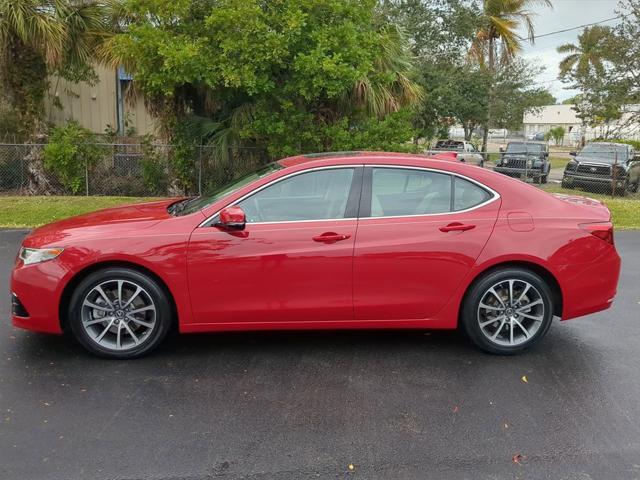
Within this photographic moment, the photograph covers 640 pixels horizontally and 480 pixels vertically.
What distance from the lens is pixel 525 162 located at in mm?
18141

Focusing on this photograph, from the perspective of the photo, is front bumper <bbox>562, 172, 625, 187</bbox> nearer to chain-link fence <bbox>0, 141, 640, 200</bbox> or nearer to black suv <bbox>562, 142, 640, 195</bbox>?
black suv <bbox>562, 142, 640, 195</bbox>

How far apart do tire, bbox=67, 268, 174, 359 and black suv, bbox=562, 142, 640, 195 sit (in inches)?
587

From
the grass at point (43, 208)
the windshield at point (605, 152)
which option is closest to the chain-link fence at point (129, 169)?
the grass at point (43, 208)

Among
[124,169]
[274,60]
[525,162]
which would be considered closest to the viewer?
[274,60]

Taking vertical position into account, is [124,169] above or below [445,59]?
below

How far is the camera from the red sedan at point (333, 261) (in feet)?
13.6

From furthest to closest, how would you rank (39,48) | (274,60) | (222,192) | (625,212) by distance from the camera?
1. (625,212)
2. (39,48)
3. (274,60)
4. (222,192)

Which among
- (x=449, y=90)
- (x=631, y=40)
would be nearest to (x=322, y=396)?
(x=449, y=90)

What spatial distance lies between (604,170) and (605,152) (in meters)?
1.30

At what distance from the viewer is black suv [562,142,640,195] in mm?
16078

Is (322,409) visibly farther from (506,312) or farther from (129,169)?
(129,169)

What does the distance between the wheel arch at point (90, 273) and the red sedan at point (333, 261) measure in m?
0.01

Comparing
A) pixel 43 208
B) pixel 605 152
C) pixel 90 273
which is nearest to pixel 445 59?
pixel 605 152

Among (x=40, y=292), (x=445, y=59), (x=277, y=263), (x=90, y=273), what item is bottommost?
(x=40, y=292)
